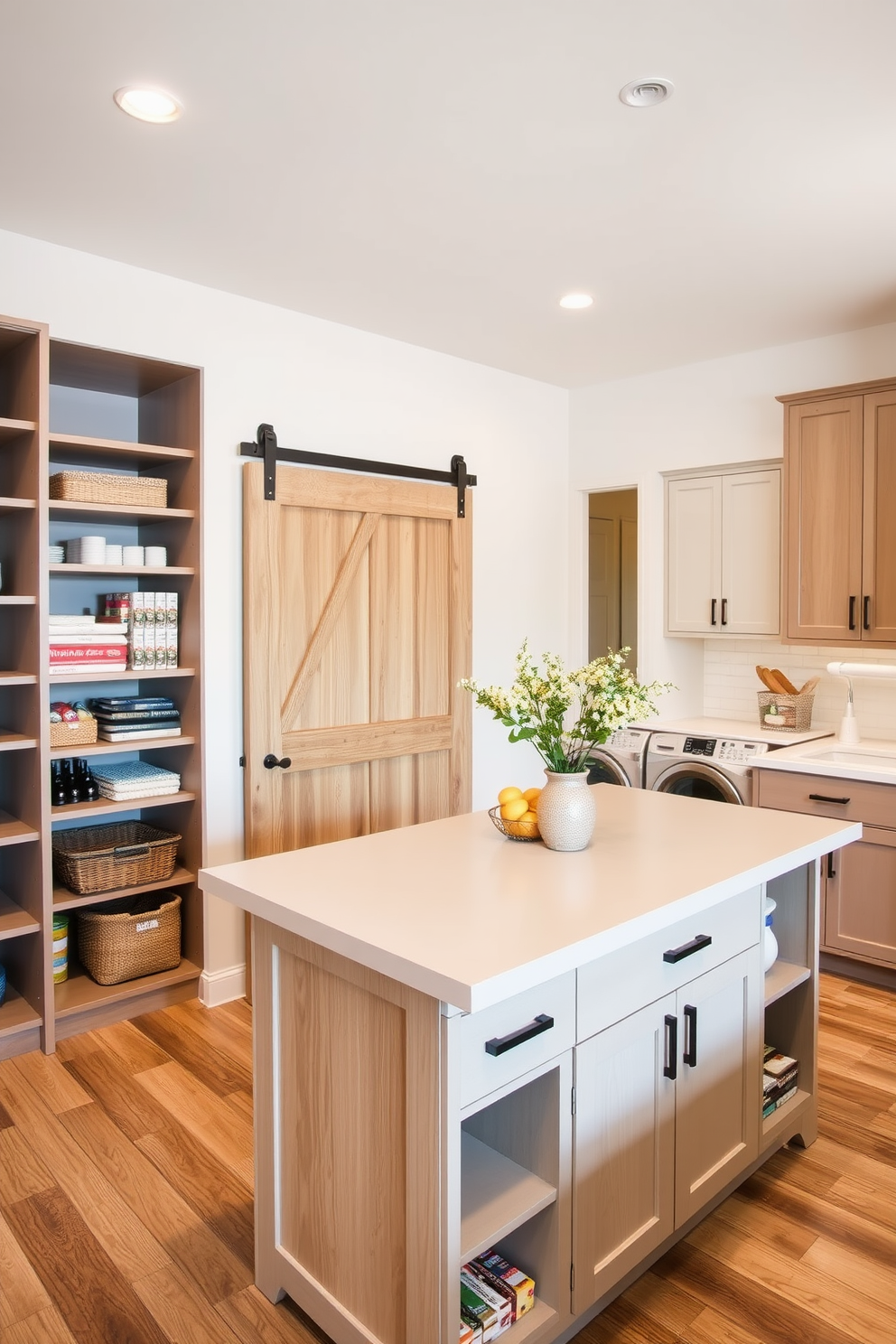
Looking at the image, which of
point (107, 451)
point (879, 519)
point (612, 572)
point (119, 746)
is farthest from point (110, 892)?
point (612, 572)

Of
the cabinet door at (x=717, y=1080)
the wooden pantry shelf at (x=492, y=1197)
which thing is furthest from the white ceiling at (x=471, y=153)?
the wooden pantry shelf at (x=492, y=1197)

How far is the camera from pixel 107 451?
3.27 m

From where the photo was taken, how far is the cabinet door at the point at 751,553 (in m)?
4.32

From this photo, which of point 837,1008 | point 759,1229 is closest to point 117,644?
point 759,1229

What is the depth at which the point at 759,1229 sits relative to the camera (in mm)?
2197

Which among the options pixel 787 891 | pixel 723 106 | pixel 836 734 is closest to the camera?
pixel 723 106

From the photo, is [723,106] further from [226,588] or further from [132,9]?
[226,588]

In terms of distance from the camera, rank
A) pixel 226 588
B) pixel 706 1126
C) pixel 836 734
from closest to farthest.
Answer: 1. pixel 706 1126
2. pixel 226 588
3. pixel 836 734

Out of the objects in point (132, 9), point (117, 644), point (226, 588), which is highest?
point (132, 9)

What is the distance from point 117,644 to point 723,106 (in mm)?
2528

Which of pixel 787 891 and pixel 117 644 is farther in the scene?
pixel 117 644

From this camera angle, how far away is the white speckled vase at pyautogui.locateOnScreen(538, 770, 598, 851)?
7.27 ft

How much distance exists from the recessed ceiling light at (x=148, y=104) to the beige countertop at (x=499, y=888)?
73.0 inches

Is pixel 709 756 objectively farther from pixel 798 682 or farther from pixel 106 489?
pixel 106 489
